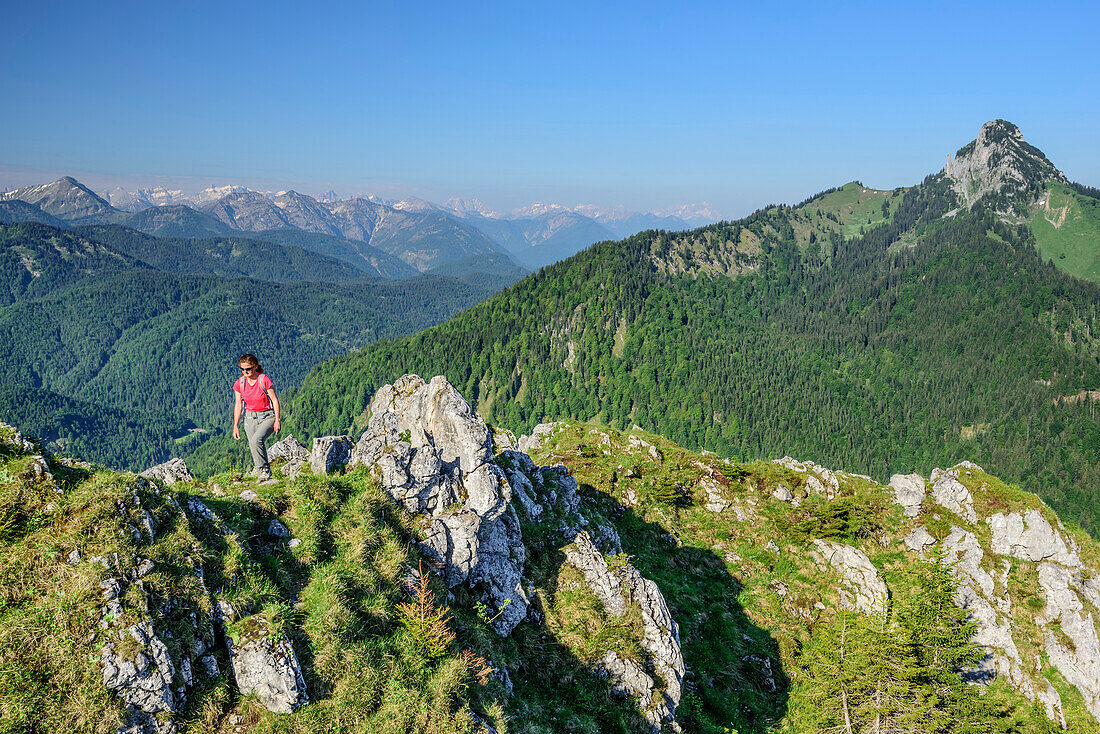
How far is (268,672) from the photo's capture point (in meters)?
14.3

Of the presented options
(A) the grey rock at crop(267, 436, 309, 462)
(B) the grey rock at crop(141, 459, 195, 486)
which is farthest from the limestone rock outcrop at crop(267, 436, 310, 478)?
(B) the grey rock at crop(141, 459, 195, 486)

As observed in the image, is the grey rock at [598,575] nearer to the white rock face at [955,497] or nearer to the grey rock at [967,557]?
the grey rock at [967,557]

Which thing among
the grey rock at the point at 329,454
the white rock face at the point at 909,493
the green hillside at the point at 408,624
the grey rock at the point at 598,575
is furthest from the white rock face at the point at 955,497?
the grey rock at the point at 329,454

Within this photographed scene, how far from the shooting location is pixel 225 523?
17719 mm

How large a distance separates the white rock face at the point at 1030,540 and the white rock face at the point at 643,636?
37789 mm

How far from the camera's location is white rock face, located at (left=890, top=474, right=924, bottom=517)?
46125 mm

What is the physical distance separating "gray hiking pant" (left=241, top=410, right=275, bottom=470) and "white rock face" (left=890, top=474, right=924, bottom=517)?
168 ft

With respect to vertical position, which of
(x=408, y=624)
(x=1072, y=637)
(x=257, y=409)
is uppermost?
(x=257, y=409)

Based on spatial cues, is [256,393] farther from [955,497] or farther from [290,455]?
[955,497]

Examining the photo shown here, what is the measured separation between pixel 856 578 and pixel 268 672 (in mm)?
41839

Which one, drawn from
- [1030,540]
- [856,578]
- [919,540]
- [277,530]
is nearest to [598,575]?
[277,530]

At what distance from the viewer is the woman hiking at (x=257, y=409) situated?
22047 mm

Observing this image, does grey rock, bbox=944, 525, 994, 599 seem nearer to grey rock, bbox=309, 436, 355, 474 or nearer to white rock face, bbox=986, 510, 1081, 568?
white rock face, bbox=986, 510, 1081, 568

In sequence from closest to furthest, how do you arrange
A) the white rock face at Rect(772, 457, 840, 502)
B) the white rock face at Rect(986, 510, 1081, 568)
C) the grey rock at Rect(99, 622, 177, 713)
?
the grey rock at Rect(99, 622, 177, 713)
the white rock face at Rect(986, 510, 1081, 568)
the white rock face at Rect(772, 457, 840, 502)
